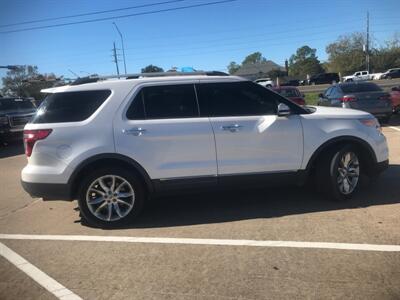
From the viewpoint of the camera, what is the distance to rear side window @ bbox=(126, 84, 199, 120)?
5.73 m

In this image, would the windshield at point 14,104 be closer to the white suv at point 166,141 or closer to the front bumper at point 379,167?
the white suv at point 166,141

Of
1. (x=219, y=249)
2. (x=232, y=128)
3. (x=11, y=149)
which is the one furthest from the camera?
(x=11, y=149)

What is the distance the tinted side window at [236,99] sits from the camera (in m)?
5.91


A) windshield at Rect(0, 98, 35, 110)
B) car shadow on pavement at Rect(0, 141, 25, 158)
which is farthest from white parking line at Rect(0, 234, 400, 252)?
windshield at Rect(0, 98, 35, 110)

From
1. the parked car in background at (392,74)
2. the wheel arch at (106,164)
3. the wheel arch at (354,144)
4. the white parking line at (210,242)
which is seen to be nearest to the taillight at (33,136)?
the wheel arch at (106,164)

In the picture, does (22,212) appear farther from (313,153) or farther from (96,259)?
(313,153)

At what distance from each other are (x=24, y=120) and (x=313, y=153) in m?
13.0

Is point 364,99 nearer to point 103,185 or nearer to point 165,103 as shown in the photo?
point 165,103

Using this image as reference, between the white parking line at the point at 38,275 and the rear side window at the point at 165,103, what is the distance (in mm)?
2051

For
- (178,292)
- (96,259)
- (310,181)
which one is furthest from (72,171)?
(310,181)

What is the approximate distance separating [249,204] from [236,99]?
147 cm

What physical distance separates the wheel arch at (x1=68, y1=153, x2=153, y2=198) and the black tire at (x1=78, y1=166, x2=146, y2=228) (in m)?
0.07

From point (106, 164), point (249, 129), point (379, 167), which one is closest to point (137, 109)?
point (106, 164)

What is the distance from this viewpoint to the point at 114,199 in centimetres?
571
